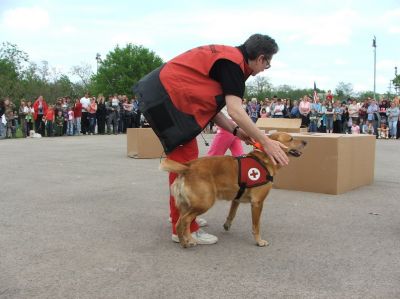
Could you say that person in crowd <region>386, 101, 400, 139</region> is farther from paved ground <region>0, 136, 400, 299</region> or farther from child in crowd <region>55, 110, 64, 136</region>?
child in crowd <region>55, 110, 64, 136</region>

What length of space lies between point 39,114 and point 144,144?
11.5m

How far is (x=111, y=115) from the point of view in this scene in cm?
2303

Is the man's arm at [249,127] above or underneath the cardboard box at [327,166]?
above

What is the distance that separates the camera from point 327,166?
21.4ft

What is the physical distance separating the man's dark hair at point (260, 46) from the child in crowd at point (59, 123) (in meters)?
18.8

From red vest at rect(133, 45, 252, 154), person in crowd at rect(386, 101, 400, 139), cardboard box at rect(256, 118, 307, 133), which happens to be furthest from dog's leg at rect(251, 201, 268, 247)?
person in crowd at rect(386, 101, 400, 139)

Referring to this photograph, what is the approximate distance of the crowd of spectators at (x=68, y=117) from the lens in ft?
68.0

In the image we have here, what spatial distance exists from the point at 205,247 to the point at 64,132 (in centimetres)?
1900

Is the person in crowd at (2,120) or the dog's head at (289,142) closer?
the dog's head at (289,142)

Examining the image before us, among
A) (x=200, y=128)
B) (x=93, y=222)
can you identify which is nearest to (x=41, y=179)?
(x=93, y=222)

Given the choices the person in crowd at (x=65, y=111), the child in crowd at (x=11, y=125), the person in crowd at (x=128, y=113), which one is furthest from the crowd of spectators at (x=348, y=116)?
the child in crowd at (x=11, y=125)

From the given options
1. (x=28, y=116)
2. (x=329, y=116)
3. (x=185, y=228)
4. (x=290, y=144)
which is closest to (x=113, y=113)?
(x=28, y=116)

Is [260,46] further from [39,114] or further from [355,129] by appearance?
[39,114]

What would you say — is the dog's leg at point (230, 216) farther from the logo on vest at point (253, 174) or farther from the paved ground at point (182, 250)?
the logo on vest at point (253, 174)
